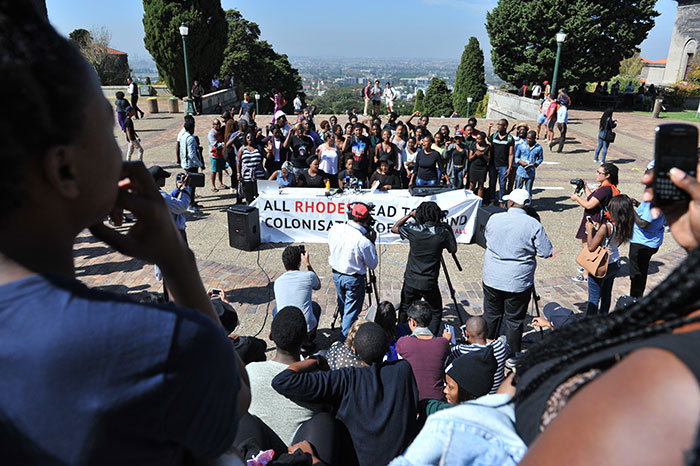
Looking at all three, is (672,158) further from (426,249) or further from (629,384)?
(426,249)

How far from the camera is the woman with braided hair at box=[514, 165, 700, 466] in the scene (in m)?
0.67

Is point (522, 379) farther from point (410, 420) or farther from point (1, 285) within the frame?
point (410, 420)

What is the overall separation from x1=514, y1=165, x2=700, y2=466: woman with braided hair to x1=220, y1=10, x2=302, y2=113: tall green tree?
156 feet

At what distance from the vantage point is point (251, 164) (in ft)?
33.9

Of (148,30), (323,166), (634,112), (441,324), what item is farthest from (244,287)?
(634,112)

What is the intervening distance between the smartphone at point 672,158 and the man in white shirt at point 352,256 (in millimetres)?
4634

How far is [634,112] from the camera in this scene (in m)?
29.4

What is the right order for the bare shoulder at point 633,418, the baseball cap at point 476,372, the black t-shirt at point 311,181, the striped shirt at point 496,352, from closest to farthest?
the bare shoulder at point 633,418 → the baseball cap at point 476,372 → the striped shirt at point 496,352 → the black t-shirt at point 311,181

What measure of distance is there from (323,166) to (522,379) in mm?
9634

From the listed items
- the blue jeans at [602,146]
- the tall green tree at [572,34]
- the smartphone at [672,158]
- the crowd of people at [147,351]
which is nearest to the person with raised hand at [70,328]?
the crowd of people at [147,351]

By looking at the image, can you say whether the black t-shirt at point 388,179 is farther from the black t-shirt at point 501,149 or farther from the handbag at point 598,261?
the handbag at point 598,261

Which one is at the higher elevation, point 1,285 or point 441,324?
point 1,285

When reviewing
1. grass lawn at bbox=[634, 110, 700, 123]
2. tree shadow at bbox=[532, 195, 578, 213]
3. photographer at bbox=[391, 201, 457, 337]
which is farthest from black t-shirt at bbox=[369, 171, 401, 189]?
grass lawn at bbox=[634, 110, 700, 123]

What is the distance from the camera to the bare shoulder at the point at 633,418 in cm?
66
